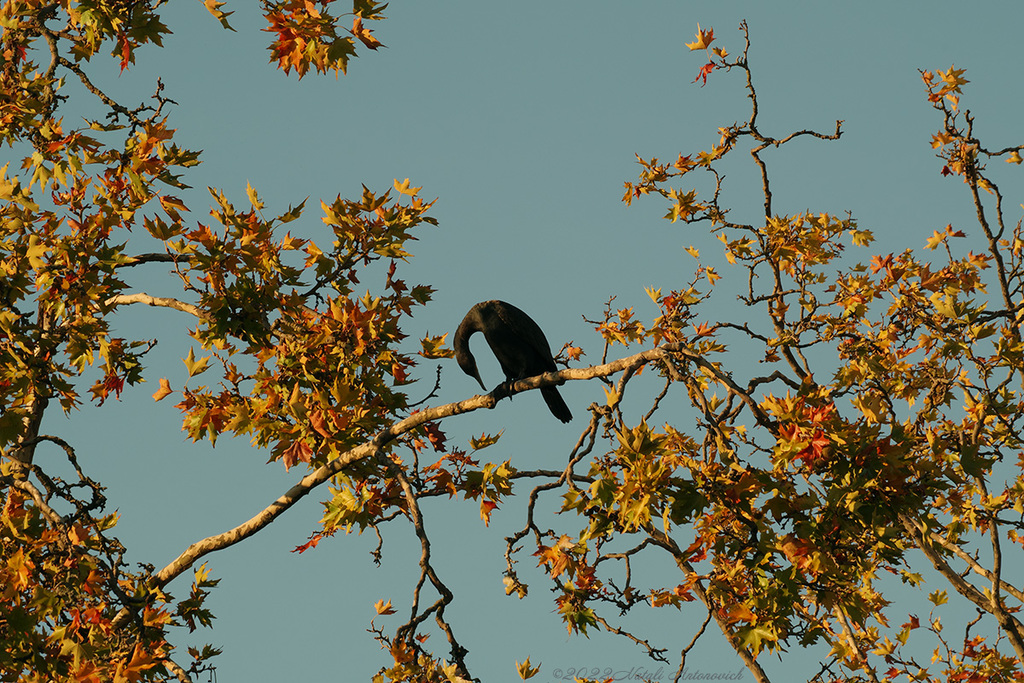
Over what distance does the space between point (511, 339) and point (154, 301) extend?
278 centimetres

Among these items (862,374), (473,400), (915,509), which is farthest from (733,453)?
(862,374)

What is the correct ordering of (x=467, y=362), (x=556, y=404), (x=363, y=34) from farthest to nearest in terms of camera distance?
1. (x=556, y=404)
2. (x=467, y=362)
3. (x=363, y=34)

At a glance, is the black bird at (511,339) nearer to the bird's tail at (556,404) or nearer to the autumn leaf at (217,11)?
the bird's tail at (556,404)

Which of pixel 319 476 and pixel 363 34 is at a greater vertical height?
pixel 363 34

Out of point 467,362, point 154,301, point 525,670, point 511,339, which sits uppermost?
point 511,339

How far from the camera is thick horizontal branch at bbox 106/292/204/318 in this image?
596 cm

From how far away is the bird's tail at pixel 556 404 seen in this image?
316 inches

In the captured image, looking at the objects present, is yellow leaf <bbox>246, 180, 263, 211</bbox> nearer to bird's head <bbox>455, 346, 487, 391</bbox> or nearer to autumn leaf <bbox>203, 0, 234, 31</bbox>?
autumn leaf <bbox>203, 0, 234, 31</bbox>

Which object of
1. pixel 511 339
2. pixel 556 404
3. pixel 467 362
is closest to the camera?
pixel 467 362

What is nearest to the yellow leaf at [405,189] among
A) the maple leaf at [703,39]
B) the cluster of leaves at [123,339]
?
the cluster of leaves at [123,339]

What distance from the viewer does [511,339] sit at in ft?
26.2

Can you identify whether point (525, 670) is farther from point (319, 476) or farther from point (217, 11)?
point (217, 11)

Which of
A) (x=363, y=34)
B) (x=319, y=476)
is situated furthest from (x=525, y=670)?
(x=363, y=34)

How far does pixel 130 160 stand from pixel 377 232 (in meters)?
1.54
